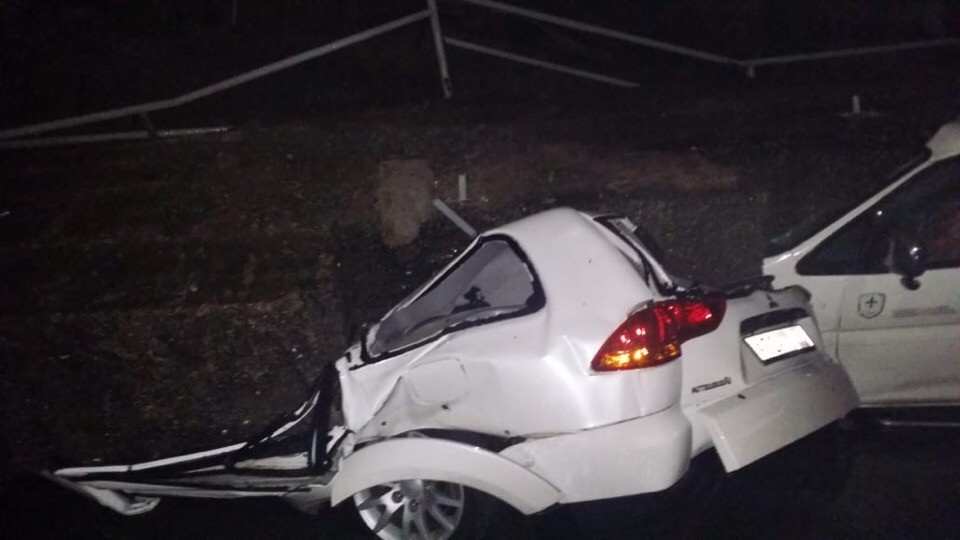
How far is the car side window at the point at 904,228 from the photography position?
166 inches

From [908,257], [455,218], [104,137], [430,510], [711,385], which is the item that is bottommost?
[430,510]

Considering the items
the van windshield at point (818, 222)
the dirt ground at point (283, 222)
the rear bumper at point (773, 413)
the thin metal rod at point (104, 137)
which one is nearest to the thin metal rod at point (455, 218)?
the dirt ground at point (283, 222)

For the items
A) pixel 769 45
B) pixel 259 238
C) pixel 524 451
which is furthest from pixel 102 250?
pixel 769 45

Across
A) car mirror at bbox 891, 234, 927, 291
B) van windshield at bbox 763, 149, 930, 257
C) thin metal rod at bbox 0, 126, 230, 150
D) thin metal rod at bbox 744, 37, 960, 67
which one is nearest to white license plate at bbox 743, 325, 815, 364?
car mirror at bbox 891, 234, 927, 291

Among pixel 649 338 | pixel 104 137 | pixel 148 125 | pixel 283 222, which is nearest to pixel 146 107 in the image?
pixel 148 125

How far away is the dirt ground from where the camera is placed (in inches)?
Result: 194

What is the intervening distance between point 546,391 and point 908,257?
6.72 feet

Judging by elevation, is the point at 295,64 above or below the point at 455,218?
above

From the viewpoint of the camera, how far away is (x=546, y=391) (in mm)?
3160

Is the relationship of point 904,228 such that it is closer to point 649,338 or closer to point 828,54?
point 649,338

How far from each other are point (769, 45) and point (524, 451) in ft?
31.4

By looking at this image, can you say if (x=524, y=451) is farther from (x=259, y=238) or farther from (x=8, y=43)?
(x=8, y=43)

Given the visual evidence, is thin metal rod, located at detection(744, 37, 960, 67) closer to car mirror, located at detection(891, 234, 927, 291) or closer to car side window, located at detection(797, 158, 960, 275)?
car side window, located at detection(797, 158, 960, 275)

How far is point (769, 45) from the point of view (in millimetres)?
11281
